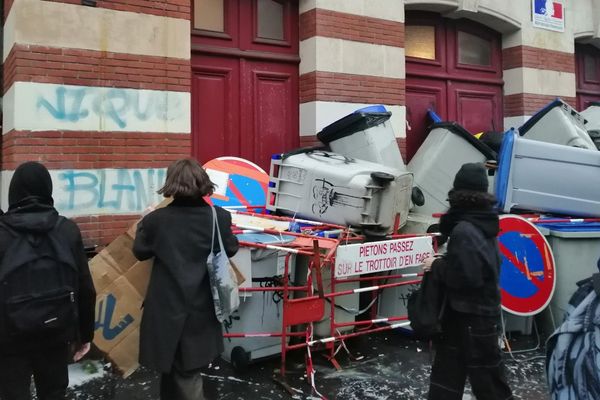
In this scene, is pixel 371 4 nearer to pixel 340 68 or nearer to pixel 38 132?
pixel 340 68

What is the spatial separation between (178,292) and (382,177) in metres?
2.61

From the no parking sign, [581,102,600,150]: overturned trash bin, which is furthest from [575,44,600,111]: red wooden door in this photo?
the no parking sign

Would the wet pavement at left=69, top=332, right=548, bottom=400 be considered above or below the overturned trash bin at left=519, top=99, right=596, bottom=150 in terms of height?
below

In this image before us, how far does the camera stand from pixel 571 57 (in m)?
10.1

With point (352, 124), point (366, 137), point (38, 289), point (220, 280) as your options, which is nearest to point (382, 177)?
point (366, 137)

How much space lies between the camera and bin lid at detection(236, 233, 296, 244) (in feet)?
15.8

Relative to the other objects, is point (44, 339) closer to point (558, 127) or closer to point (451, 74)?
point (558, 127)

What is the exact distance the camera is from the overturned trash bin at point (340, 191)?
5.30 m

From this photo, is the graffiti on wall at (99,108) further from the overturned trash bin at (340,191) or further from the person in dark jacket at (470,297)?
the person in dark jacket at (470,297)

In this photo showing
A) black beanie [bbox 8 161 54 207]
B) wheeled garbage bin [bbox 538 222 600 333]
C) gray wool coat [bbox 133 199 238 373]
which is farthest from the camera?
wheeled garbage bin [bbox 538 222 600 333]

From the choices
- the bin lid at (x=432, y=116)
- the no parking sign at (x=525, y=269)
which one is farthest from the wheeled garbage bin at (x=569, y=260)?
the bin lid at (x=432, y=116)

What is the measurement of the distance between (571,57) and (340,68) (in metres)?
5.29

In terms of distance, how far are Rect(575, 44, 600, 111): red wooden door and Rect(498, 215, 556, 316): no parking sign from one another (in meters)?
6.82

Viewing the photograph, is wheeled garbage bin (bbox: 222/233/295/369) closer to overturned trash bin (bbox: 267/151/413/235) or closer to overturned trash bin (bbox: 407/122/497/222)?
overturned trash bin (bbox: 267/151/413/235)
